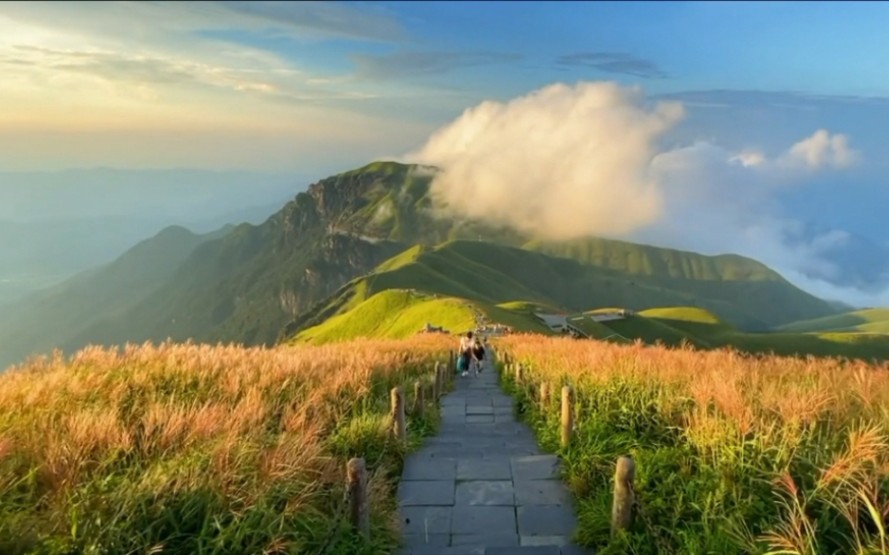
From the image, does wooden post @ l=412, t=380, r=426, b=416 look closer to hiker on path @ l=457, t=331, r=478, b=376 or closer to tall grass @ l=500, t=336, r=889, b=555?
tall grass @ l=500, t=336, r=889, b=555

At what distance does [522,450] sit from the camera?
373 inches

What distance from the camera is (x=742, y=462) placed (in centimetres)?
556

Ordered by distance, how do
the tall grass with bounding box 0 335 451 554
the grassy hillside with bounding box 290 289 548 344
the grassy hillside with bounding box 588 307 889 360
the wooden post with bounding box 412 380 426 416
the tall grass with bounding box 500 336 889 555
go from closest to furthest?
the tall grass with bounding box 0 335 451 554 < the tall grass with bounding box 500 336 889 555 < the wooden post with bounding box 412 380 426 416 < the grassy hillside with bounding box 290 289 548 344 < the grassy hillside with bounding box 588 307 889 360

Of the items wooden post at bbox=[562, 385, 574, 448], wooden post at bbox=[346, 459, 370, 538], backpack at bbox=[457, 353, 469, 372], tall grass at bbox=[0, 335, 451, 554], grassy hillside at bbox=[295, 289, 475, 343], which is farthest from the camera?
grassy hillside at bbox=[295, 289, 475, 343]

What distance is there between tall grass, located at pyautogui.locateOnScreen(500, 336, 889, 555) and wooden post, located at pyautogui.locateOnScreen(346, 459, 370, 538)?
198 cm

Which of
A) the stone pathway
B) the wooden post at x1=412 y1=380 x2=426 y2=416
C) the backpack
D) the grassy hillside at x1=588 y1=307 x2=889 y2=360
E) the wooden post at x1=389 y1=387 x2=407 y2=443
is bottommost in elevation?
the grassy hillside at x1=588 y1=307 x2=889 y2=360

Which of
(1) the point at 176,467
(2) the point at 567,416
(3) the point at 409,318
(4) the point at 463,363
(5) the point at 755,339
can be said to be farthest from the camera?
(5) the point at 755,339

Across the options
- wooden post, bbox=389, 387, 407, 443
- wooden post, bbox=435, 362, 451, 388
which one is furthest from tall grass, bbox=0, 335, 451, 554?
wooden post, bbox=435, 362, 451, 388

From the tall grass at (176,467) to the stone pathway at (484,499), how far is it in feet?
1.18

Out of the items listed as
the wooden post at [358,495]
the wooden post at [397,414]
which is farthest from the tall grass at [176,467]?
the wooden post at [397,414]

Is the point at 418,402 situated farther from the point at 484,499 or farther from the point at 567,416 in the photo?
the point at 484,499

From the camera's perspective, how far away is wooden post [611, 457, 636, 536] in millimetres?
5465

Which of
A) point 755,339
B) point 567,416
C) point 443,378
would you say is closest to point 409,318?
point 755,339

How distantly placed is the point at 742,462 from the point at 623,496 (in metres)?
1.01
